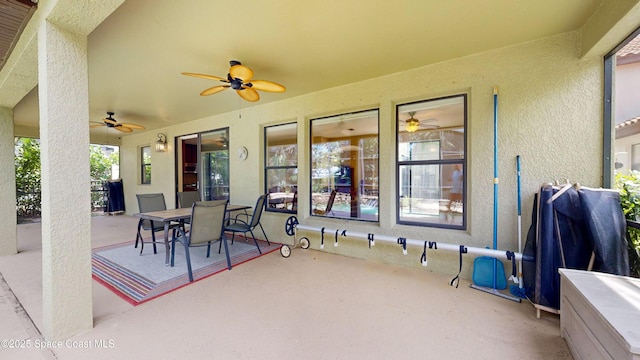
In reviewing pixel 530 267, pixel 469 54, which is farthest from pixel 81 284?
pixel 469 54

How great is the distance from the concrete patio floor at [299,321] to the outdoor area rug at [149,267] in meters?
0.15

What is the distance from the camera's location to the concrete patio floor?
1.68 metres

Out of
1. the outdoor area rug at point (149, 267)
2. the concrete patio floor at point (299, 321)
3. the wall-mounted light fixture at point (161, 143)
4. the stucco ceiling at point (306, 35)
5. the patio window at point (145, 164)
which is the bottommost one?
the concrete patio floor at point (299, 321)

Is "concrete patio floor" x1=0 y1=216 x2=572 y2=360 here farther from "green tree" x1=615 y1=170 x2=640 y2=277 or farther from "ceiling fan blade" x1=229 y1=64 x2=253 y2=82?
"ceiling fan blade" x1=229 y1=64 x2=253 y2=82

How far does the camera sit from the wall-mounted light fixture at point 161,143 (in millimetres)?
6293

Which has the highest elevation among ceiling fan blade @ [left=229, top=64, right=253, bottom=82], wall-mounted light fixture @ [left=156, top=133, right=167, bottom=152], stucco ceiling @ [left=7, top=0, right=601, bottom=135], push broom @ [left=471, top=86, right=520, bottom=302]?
stucco ceiling @ [left=7, top=0, right=601, bottom=135]

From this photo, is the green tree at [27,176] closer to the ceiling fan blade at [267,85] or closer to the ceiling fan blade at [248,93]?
the ceiling fan blade at [248,93]

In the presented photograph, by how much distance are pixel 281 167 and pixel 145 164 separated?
538cm

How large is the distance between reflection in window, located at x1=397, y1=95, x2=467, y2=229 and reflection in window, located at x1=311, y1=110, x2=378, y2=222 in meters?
0.75

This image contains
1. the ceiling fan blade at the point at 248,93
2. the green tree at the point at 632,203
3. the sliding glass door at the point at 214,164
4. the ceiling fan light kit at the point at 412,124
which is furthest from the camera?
the sliding glass door at the point at 214,164

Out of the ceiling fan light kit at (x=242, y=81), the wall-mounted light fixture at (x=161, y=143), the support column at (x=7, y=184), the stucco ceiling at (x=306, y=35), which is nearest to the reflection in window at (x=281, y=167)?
the stucco ceiling at (x=306, y=35)

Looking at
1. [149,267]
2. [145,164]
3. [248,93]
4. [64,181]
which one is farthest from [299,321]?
[145,164]

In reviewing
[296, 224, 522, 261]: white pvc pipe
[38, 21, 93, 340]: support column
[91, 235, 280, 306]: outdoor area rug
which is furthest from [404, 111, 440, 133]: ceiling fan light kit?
[38, 21, 93, 340]: support column

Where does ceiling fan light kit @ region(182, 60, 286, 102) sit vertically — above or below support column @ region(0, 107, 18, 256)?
above
